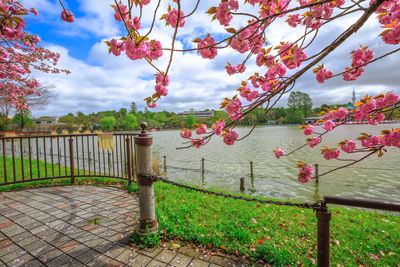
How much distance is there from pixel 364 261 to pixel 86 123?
8488 centimetres

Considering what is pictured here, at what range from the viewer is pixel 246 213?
3.90 meters

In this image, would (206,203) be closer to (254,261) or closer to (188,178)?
(254,261)

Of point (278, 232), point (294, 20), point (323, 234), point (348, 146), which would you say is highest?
point (294, 20)

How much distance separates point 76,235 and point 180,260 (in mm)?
1629

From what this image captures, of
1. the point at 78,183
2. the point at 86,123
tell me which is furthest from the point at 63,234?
the point at 86,123

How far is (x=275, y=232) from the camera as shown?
10.4ft

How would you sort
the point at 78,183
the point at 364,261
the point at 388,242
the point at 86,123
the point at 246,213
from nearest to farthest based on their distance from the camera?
the point at 364,261
the point at 388,242
the point at 246,213
the point at 78,183
the point at 86,123

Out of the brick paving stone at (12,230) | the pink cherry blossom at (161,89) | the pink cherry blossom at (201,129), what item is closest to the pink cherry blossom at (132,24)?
the pink cherry blossom at (161,89)

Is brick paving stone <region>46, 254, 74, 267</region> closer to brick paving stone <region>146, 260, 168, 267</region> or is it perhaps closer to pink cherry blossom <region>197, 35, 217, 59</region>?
brick paving stone <region>146, 260, 168, 267</region>

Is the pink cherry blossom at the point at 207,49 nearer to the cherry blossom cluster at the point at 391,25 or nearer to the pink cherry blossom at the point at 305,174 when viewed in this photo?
the cherry blossom cluster at the point at 391,25

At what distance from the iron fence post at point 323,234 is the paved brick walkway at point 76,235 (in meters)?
0.94

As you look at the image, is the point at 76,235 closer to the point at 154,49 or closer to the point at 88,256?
the point at 88,256

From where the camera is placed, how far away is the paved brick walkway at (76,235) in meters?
2.17

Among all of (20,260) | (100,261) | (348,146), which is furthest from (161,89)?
(20,260)
